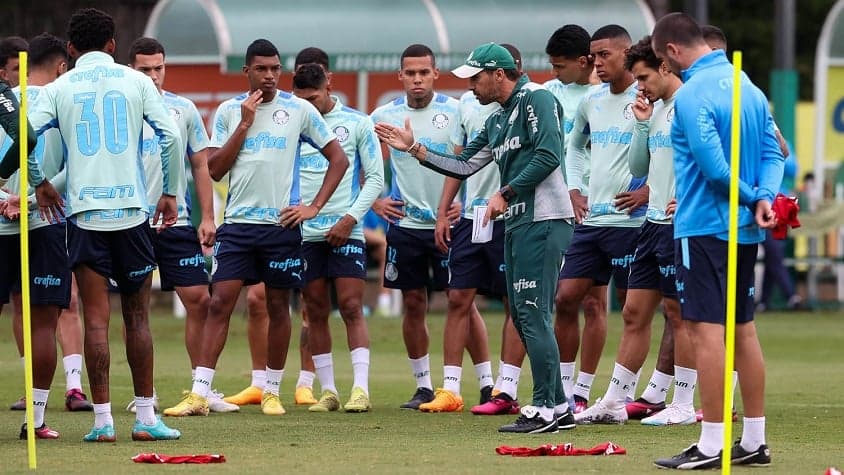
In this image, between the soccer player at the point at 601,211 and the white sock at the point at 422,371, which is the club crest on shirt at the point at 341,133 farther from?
the soccer player at the point at 601,211

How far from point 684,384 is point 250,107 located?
3452mm

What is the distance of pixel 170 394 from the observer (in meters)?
13.4

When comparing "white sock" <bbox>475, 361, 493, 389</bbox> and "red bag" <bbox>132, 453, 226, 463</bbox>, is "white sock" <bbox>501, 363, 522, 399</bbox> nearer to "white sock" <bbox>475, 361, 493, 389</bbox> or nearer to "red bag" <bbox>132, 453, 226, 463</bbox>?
"white sock" <bbox>475, 361, 493, 389</bbox>

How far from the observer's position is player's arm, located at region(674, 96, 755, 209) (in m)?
8.49

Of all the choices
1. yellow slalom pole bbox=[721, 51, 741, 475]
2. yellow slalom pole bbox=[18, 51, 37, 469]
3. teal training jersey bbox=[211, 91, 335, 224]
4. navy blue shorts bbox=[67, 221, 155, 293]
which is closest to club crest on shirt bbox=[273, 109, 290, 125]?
teal training jersey bbox=[211, 91, 335, 224]

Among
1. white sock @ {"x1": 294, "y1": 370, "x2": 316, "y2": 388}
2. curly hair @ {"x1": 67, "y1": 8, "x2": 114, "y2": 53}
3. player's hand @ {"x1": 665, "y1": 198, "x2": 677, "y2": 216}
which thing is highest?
curly hair @ {"x1": 67, "y1": 8, "x2": 114, "y2": 53}

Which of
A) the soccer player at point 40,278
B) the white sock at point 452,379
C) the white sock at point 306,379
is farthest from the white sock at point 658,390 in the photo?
the soccer player at point 40,278

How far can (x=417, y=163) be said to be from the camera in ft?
43.0

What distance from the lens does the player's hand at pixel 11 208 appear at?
10070 millimetres

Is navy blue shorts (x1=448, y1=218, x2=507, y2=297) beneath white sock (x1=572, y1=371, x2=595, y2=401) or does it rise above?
above

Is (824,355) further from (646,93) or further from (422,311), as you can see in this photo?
(646,93)

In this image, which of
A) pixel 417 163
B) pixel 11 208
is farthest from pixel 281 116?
pixel 11 208

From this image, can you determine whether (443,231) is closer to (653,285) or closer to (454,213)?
(454,213)

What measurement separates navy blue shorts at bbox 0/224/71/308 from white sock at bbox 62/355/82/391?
82.6 inches
